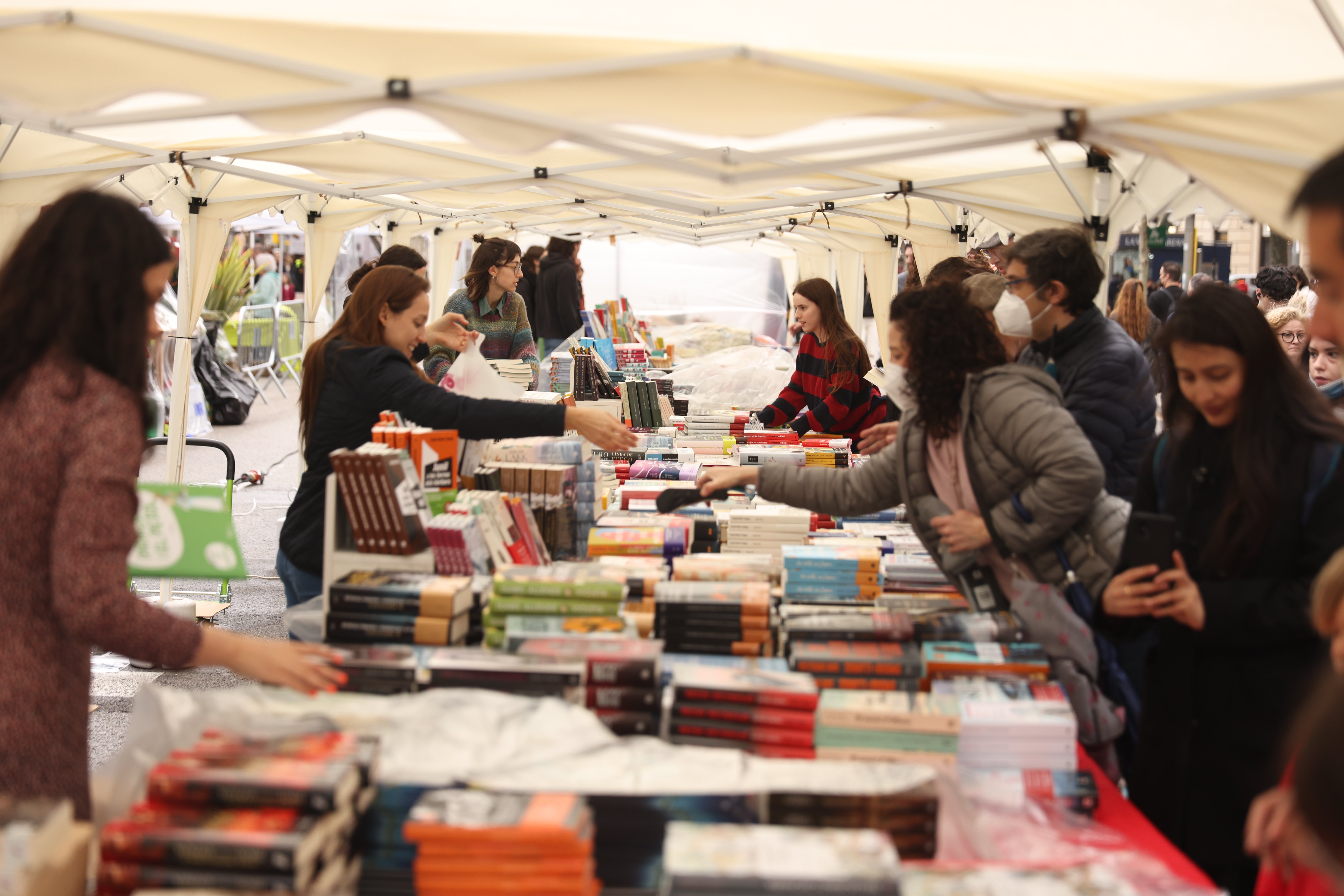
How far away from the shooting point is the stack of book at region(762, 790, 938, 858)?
1688 mm

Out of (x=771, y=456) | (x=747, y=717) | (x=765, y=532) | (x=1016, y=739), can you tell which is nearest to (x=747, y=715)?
(x=747, y=717)

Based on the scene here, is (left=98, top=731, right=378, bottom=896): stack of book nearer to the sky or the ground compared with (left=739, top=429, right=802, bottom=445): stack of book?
nearer to the ground

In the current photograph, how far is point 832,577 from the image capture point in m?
2.92

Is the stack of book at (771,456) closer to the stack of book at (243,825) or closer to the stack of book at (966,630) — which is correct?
the stack of book at (966,630)

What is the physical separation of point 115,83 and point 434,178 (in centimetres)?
274

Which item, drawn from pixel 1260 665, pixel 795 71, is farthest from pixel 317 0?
pixel 1260 665

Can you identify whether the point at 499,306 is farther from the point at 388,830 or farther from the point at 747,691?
the point at 388,830

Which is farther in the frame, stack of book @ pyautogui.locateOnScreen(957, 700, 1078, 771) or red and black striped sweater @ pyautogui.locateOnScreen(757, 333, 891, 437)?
red and black striped sweater @ pyautogui.locateOnScreen(757, 333, 891, 437)

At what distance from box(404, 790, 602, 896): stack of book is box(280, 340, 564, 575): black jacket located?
192 cm

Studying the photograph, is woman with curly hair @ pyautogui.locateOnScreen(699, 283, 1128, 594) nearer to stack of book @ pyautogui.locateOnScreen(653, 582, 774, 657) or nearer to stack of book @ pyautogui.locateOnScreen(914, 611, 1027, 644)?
stack of book @ pyautogui.locateOnScreen(914, 611, 1027, 644)

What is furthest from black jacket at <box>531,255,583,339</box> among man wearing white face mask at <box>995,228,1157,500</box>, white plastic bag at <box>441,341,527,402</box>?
man wearing white face mask at <box>995,228,1157,500</box>

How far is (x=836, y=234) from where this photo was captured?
33.4ft

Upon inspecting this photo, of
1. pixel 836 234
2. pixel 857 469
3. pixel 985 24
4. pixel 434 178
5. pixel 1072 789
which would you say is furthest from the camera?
pixel 836 234

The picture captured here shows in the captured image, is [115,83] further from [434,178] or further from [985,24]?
[434,178]
